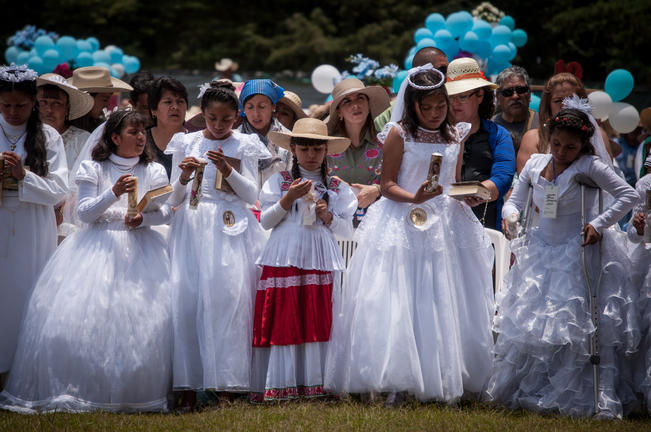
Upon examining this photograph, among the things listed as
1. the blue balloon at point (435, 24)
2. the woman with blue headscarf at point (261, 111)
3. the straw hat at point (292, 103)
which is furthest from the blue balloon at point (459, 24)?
the woman with blue headscarf at point (261, 111)

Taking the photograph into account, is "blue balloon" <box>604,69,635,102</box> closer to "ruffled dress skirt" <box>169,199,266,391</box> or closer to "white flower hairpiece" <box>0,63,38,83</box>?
"ruffled dress skirt" <box>169,199,266,391</box>

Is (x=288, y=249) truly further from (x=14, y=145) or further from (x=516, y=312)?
(x=14, y=145)

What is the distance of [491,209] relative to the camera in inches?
262

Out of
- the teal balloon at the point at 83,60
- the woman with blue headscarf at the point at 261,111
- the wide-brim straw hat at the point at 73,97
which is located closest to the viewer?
the woman with blue headscarf at the point at 261,111

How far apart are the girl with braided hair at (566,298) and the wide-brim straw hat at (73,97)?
11.7 ft

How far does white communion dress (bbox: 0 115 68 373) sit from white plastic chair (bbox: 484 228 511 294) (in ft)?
10.5

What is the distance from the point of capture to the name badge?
5410mm

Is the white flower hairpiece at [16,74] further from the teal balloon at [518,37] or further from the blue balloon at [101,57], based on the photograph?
the teal balloon at [518,37]

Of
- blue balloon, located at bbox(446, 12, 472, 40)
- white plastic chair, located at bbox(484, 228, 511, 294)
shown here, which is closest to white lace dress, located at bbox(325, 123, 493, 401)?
white plastic chair, located at bbox(484, 228, 511, 294)

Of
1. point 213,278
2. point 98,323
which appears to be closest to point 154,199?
point 213,278

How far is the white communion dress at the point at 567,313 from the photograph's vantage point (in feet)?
17.3

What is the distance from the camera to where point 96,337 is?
5324 mm

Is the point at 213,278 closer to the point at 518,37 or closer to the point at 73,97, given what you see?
the point at 73,97

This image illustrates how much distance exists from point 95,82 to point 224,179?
100 inches
